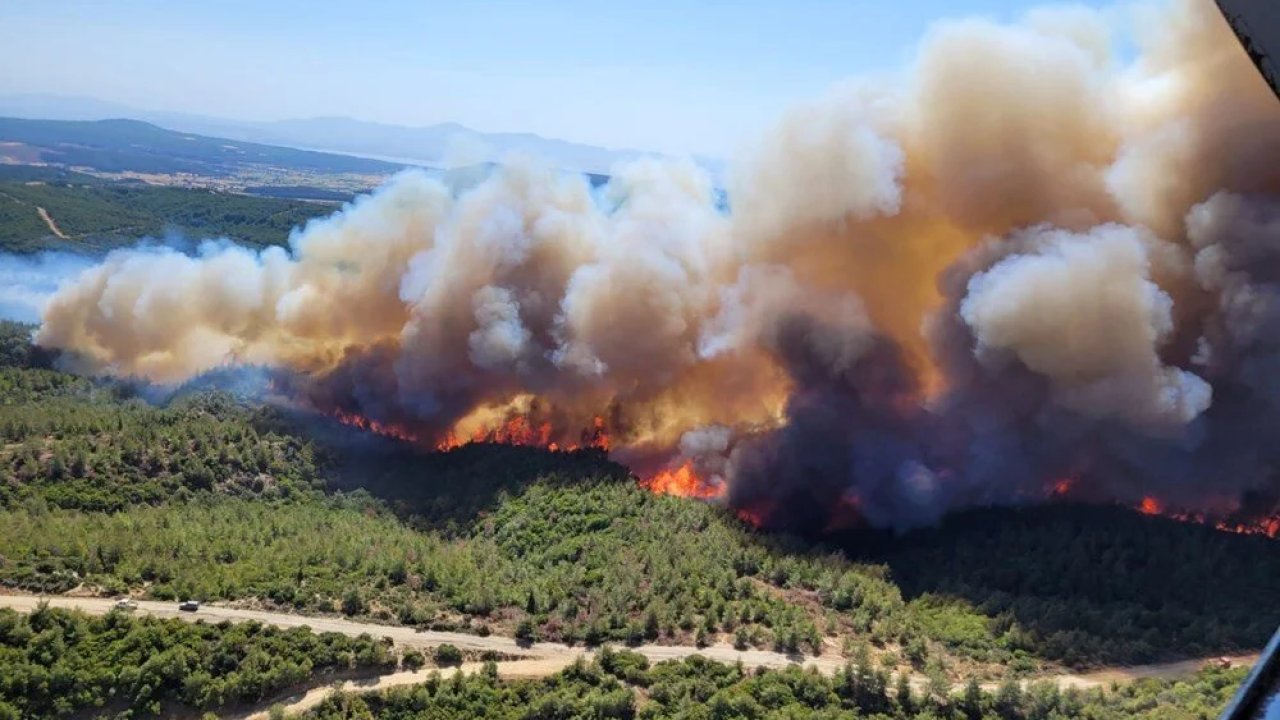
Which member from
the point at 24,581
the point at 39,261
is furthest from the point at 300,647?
the point at 39,261

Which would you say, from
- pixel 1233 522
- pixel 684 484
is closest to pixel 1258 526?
pixel 1233 522

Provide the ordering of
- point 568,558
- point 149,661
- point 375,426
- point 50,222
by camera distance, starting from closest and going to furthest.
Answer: point 149,661 < point 568,558 < point 375,426 < point 50,222

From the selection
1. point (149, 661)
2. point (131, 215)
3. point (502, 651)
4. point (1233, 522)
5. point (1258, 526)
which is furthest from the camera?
point (131, 215)

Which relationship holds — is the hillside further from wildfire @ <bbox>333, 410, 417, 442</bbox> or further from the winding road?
wildfire @ <bbox>333, 410, 417, 442</bbox>

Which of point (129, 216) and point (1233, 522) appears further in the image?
point (129, 216)

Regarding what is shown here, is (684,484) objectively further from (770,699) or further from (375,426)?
(375,426)

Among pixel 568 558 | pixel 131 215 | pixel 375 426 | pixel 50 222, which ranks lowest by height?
pixel 568 558

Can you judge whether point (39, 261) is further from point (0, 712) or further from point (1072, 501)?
point (1072, 501)

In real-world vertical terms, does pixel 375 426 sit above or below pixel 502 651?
above

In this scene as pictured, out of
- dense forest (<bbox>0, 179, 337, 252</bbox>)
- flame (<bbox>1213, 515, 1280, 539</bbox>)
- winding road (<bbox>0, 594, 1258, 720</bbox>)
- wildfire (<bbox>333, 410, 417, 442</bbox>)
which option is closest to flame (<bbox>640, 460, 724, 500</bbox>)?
winding road (<bbox>0, 594, 1258, 720</bbox>)
